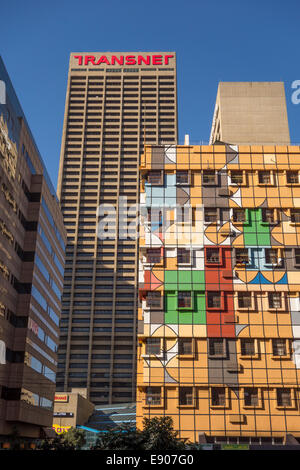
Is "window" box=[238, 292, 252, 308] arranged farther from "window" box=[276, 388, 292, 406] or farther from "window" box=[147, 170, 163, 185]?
"window" box=[147, 170, 163, 185]

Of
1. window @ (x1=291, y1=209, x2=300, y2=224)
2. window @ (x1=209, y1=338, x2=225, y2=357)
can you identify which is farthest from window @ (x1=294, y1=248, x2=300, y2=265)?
window @ (x1=209, y1=338, x2=225, y2=357)

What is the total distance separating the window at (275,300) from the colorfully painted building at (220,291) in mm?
117

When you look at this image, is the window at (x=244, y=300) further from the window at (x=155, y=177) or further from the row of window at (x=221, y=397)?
the window at (x=155, y=177)

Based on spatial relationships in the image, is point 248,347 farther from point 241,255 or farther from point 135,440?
point 135,440

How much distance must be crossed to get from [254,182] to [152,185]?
43.5ft

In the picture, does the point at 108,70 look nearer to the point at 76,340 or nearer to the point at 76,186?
the point at 76,186

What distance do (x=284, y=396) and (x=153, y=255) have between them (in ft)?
71.5

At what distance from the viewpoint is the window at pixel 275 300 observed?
184ft

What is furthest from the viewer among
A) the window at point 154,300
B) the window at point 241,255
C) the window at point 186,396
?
the window at point 241,255

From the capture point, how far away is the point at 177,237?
195 ft

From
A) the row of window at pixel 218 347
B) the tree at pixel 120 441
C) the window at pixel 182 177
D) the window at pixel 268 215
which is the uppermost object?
the window at pixel 182 177

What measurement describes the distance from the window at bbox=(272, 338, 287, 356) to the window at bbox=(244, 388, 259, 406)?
4.74 m

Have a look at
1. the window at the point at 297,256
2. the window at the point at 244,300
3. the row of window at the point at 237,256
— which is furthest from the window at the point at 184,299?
the window at the point at 297,256

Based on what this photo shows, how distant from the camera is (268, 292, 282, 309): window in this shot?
55938mm
